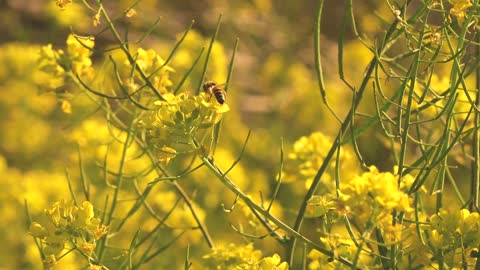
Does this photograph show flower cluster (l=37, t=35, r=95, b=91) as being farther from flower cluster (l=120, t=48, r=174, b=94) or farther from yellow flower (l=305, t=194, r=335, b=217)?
yellow flower (l=305, t=194, r=335, b=217)

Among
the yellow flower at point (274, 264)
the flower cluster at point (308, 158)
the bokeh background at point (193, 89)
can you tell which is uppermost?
the flower cluster at point (308, 158)

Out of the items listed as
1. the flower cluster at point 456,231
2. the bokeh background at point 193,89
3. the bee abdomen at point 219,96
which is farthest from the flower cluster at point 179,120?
the flower cluster at point 456,231

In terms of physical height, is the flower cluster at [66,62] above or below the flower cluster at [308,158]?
above

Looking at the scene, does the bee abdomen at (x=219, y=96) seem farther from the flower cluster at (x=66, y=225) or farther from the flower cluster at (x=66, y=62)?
the flower cluster at (x=66, y=62)

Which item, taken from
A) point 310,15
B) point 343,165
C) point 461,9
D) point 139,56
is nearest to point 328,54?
point 310,15

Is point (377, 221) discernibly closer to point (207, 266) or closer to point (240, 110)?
point (207, 266)

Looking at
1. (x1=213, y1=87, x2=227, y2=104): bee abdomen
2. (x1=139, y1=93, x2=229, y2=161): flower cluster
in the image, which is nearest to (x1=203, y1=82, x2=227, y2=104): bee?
(x1=213, y1=87, x2=227, y2=104): bee abdomen

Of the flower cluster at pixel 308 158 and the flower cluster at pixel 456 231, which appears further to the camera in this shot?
the flower cluster at pixel 308 158
